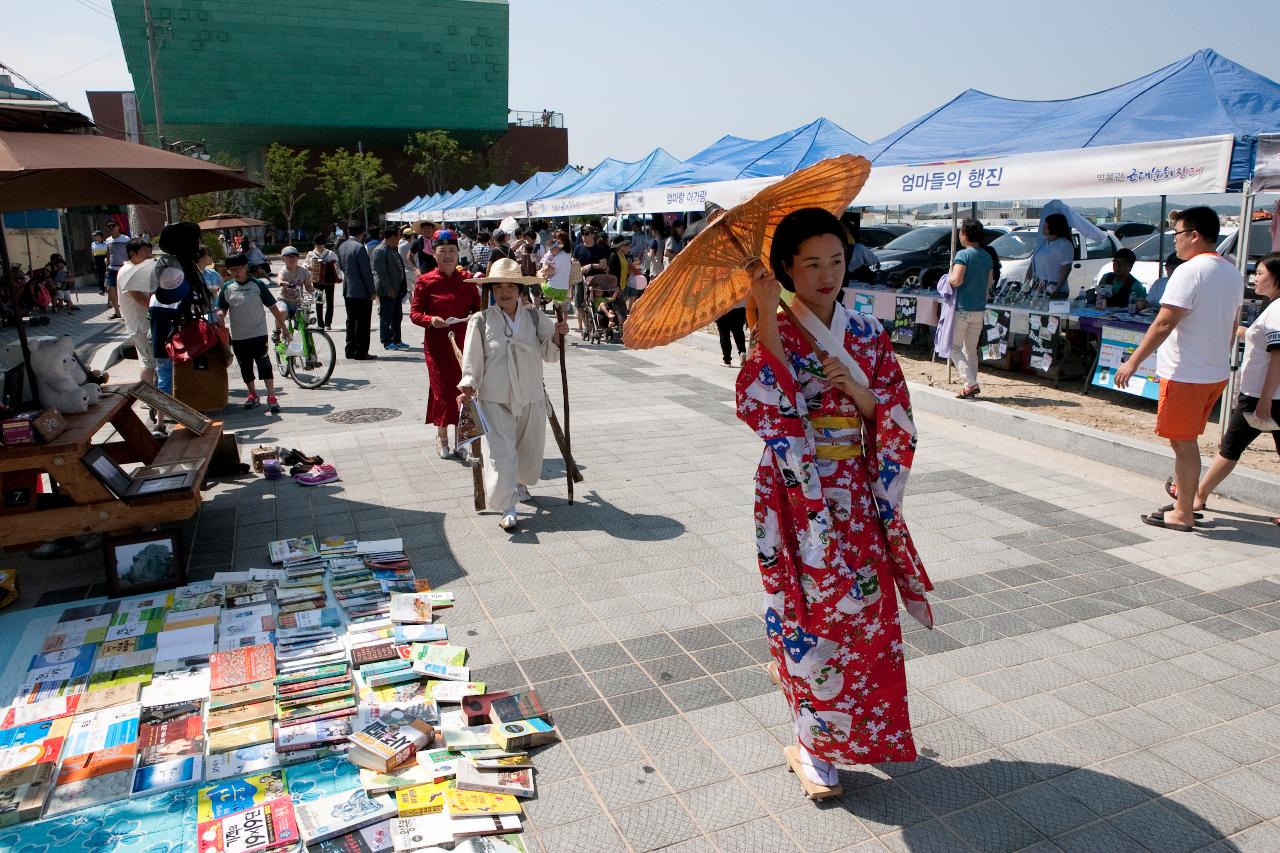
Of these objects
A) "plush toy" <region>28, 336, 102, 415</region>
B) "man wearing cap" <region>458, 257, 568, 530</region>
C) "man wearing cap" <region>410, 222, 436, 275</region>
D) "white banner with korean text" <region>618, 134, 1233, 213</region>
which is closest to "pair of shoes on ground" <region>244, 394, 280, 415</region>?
"plush toy" <region>28, 336, 102, 415</region>

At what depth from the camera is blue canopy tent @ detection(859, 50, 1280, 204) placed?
678cm

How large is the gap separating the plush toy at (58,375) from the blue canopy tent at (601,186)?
12039mm

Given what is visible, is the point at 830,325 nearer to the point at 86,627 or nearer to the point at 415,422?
the point at 86,627

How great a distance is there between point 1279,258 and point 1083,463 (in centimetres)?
222

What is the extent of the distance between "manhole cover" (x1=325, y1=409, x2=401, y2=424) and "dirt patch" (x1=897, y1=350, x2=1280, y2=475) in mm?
6025

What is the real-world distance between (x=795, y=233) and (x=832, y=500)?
0.85 meters

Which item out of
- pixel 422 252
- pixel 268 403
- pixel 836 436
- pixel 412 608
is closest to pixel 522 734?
pixel 412 608

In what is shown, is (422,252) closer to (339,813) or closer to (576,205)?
(576,205)

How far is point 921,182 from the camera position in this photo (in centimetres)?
953

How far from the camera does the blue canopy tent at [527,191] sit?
21375mm

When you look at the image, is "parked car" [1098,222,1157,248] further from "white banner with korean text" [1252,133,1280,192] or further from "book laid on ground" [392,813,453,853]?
"book laid on ground" [392,813,453,853]

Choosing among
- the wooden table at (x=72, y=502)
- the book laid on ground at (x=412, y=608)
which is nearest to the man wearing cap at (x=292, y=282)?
the wooden table at (x=72, y=502)

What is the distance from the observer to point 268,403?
927 centimetres

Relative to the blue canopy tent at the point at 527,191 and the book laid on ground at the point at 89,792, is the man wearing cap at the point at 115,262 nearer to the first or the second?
the blue canopy tent at the point at 527,191
